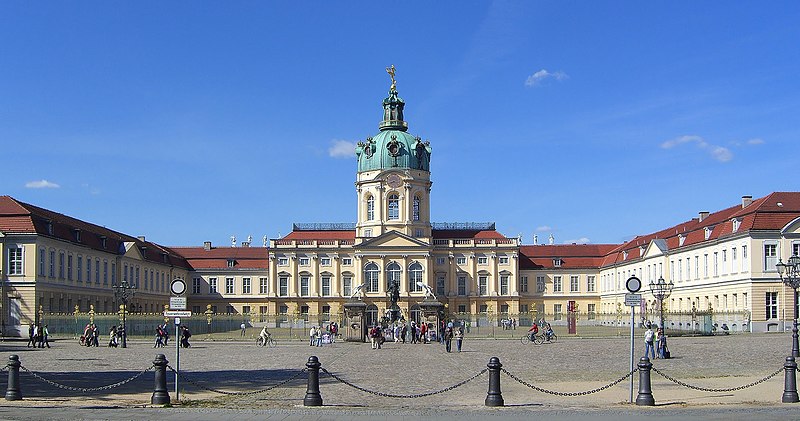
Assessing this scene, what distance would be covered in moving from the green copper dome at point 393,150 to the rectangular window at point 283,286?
586 inches

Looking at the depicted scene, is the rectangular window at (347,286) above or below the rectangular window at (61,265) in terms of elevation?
below

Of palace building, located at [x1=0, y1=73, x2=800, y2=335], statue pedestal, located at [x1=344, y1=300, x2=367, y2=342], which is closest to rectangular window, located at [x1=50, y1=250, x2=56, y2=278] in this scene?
palace building, located at [x1=0, y1=73, x2=800, y2=335]

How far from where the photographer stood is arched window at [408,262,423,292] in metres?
111

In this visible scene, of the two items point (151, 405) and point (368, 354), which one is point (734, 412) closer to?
point (151, 405)

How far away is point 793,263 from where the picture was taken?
4006cm

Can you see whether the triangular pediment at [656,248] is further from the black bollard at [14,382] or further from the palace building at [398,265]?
the black bollard at [14,382]

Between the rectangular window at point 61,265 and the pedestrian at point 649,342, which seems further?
the rectangular window at point 61,265

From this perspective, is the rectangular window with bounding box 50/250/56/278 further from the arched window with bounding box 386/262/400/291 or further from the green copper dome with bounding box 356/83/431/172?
the green copper dome with bounding box 356/83/431/172

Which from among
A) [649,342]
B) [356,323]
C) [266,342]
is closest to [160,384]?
[649,342]

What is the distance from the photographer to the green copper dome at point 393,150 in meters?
113

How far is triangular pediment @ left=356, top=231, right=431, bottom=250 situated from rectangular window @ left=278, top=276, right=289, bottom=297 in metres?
9.36

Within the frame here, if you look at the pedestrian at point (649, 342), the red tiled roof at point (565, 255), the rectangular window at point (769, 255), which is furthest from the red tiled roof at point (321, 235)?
the pedestrian at point (649, 342)

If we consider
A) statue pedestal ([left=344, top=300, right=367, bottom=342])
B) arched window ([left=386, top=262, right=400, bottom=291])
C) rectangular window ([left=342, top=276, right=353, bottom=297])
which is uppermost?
arched window ([left=386, top=262, right=400, bottom=291])

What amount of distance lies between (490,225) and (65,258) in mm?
55328
